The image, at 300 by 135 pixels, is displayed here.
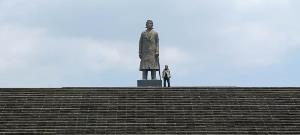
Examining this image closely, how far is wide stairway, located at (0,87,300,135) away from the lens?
14789mm

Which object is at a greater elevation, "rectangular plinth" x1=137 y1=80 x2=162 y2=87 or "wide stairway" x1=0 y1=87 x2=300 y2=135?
"rectangular plinth" x1=137 y1=80 x2=162 y2=87

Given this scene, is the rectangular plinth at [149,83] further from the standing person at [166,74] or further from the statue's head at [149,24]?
the statue's head at [149,24]

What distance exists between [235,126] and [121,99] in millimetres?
3308

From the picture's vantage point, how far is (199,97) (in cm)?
1677

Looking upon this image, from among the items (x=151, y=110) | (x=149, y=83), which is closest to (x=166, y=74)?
(x=149, y=83)

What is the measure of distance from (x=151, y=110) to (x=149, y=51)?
410cm

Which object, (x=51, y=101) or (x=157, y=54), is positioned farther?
(x=157, y=54)

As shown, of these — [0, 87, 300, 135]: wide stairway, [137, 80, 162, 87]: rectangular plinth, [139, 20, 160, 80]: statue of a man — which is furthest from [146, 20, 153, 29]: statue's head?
[0, 87, 300, 135]: wide stairway

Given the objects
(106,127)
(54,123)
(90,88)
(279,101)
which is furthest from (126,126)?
(279,101)

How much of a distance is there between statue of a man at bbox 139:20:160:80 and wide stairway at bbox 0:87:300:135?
205cm

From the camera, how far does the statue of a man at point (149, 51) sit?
63.6ft

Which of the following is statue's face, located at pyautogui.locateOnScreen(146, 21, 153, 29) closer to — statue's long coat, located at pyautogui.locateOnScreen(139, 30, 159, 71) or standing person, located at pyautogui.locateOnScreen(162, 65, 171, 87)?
statue's long coat, located at pyautogui.locateOnScreen(139, 30, 159, 71)

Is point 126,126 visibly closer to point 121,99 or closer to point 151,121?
point 151,121

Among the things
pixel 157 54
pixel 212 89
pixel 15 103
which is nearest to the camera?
pixel 15 103
